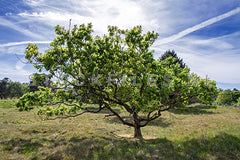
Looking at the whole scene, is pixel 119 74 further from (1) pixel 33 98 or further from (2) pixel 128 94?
(1) pixel 33 98

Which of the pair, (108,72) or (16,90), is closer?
(108,72)

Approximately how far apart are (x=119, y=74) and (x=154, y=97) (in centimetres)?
413

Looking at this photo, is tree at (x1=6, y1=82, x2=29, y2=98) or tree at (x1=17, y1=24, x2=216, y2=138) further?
tree at (x1=6, y1=82, x2=29, y2=98)

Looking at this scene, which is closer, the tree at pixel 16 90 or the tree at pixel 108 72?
the tree at pixel 108 72

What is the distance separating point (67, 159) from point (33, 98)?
706 cm

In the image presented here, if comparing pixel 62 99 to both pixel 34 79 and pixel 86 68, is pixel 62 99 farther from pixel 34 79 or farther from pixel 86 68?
pixel 86 68

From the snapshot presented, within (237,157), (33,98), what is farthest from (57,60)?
(237,157)

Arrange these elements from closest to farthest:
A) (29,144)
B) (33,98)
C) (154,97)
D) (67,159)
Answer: (67,159) → (29,144) → (33,98) → (154,97)

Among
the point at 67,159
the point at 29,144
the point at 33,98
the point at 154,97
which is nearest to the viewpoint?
the point at 67,159

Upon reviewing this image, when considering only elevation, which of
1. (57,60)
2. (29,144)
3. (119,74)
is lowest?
(29,144)

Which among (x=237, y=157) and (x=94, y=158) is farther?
(x=94, y=158)

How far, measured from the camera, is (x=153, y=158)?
8016 millimetres

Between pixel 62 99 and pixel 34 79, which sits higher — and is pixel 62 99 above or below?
below

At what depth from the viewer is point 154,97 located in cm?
1433
